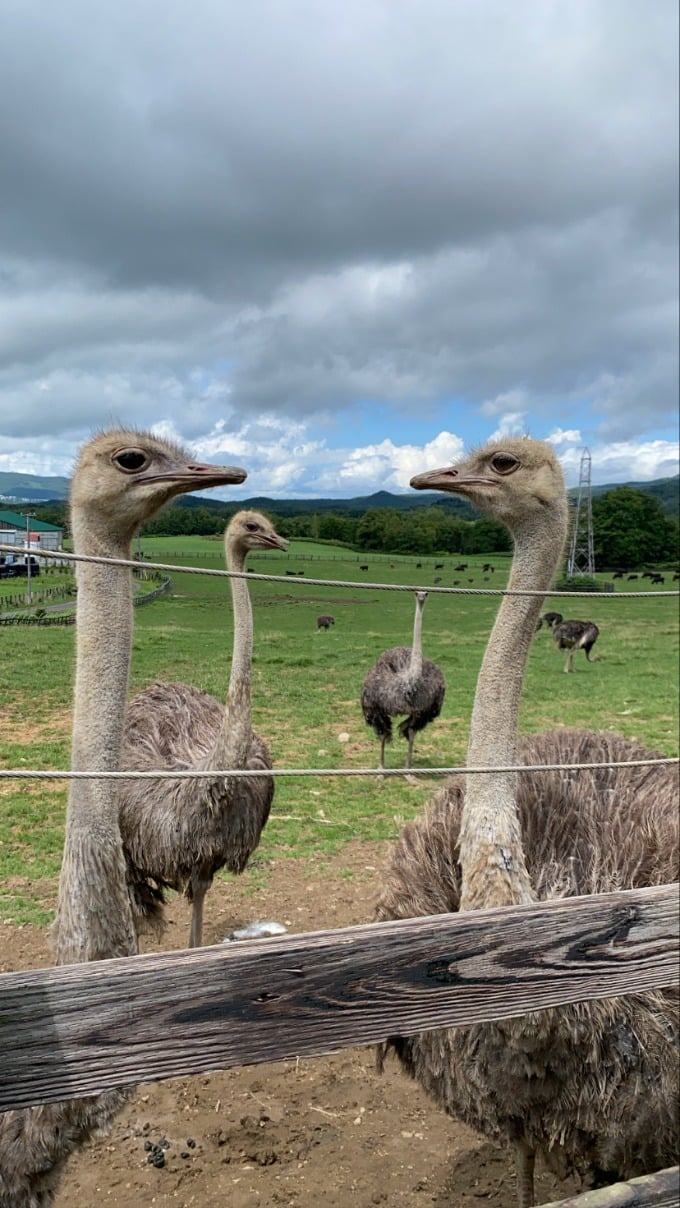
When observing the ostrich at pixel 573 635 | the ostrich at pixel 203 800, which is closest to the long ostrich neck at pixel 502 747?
the ostrich at pixel 203 800

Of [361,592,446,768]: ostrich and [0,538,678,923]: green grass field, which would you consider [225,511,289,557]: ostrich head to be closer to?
[0,538,678,923]: green grass field

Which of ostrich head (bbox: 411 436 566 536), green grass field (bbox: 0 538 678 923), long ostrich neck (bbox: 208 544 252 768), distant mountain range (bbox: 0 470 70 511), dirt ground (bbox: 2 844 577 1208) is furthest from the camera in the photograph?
long ostrich neck (bbox: 208 544 252 768)

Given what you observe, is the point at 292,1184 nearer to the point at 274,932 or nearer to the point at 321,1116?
the point at 321,1116

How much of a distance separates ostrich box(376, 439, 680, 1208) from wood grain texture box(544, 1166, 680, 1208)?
59 centimetres

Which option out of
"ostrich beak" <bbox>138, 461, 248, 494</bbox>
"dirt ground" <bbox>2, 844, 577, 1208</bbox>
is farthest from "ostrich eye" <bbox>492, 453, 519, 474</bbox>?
"dirt ground" <bbox>2, 844, 577, 1208</bbox>

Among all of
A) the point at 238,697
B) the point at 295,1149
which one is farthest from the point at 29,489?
the point at 295,1149

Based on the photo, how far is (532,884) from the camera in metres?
2.69

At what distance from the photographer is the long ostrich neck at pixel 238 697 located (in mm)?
3840

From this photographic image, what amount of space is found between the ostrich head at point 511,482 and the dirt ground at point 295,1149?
7.52ft

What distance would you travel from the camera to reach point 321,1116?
3354mm

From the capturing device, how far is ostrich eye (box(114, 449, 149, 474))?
246 cm

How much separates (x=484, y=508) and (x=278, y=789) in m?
5.10

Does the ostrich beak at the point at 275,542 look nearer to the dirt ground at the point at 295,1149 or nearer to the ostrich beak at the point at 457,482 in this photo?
the ostrich beak at the point at 457,482

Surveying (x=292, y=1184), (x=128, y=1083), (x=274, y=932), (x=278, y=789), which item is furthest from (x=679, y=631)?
(x=128, y=1083)
